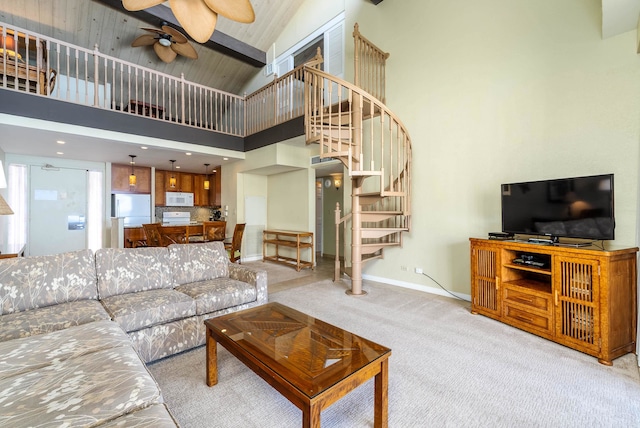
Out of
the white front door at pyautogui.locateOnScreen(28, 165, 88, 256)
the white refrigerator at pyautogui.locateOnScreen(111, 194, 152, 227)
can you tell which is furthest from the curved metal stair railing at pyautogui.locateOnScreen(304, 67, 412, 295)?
the white front door at pyautogui.locateOnScreen(28, 165, 88, 256)

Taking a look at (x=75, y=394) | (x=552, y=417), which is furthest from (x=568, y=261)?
(x=75, y=394)

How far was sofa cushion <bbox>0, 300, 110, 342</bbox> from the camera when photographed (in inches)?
67.6

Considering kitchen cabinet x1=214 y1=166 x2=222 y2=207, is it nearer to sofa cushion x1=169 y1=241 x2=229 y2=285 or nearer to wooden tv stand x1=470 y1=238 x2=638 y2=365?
sofa cushion x1=169 y1=241 x2=229 y2=285

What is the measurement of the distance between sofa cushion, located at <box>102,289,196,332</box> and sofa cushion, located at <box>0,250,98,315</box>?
0.78 feet

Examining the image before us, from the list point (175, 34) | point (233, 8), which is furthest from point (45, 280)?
point (175, 34)

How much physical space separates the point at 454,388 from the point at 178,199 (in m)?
7.48

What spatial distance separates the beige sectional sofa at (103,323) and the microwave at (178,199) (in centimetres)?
510

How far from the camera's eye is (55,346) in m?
1.43

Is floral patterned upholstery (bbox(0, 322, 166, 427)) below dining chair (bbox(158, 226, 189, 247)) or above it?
→ below

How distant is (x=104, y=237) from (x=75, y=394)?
7047 mm

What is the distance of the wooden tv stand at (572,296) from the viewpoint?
2105mm

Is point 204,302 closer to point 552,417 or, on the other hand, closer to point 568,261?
point 552,417

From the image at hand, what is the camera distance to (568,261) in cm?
229

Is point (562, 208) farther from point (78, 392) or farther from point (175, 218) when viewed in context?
point (175, 218)
